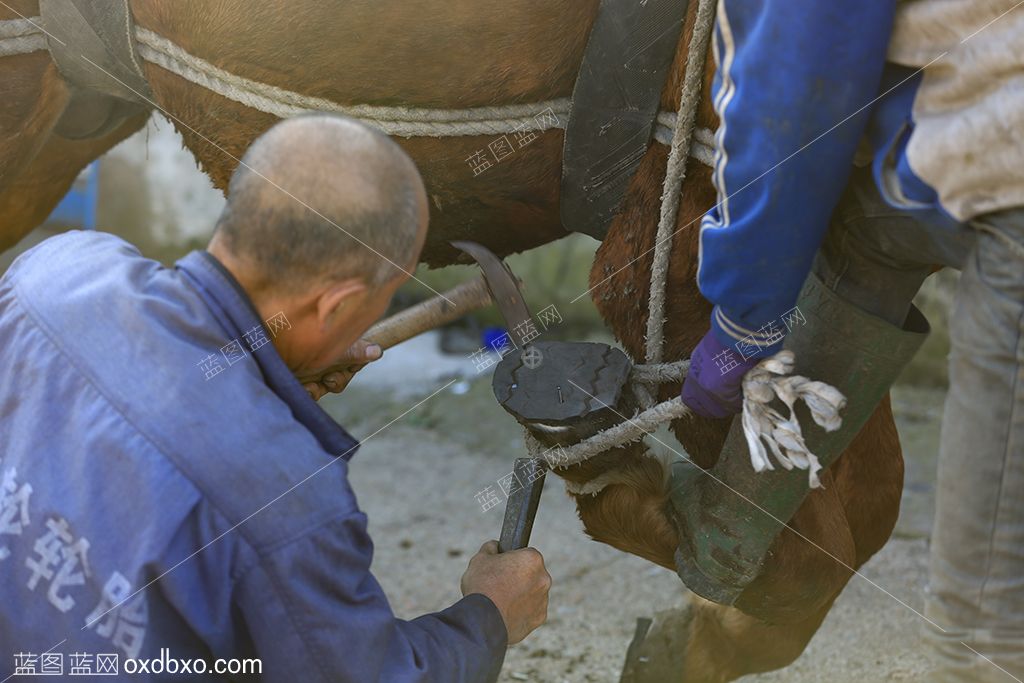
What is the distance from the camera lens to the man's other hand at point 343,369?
1.65m

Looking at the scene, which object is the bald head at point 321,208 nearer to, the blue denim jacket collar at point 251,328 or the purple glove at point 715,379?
the blue denim jacket collar at point 251,328

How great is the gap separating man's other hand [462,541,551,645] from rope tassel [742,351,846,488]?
0.35 meters

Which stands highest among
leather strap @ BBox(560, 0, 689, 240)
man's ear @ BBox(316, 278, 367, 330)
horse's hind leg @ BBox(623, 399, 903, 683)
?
man's ear @ BBox(316, 278, 367, 330)

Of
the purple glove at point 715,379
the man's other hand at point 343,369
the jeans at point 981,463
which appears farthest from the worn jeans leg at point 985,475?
the man's other hand at point 343,369

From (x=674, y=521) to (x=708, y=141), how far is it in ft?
2.16

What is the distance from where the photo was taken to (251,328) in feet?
4.02

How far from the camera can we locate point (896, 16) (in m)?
1.22

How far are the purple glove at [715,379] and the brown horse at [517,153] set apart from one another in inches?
7.4

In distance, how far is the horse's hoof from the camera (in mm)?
→ 2254

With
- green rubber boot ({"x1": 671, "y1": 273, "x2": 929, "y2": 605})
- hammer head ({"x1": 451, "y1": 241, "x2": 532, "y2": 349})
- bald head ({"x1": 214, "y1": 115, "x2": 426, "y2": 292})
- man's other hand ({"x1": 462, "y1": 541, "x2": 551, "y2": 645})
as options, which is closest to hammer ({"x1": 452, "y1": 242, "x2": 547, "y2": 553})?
hammer head ({"x1": 451, "y1": 241, "x2": 532, "y2": 349})

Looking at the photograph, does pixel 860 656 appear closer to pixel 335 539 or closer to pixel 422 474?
pixel 422 474

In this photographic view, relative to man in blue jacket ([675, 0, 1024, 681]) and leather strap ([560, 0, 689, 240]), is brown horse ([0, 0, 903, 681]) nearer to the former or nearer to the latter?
leather strap ([560, 0, 689, 240])

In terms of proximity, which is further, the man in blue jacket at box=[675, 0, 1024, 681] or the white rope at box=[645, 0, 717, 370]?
the white rope at box=[645, 0, 717, 370]

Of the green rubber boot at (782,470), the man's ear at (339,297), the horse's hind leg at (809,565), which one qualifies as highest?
the man's ear at (339,297)
